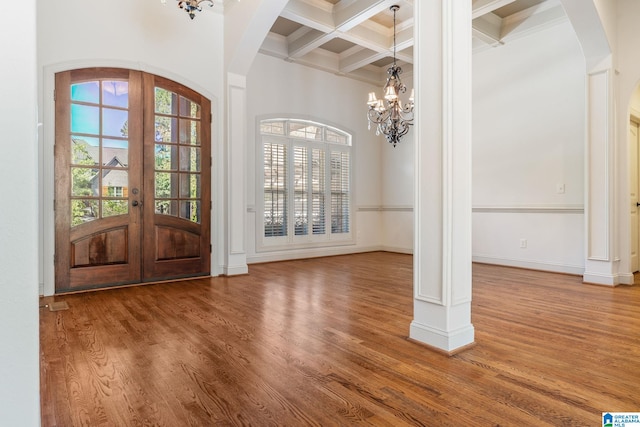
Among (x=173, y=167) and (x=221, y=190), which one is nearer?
(x=173, y=167)

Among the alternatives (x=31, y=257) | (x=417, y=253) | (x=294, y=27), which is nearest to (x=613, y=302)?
(x=417, y=253)

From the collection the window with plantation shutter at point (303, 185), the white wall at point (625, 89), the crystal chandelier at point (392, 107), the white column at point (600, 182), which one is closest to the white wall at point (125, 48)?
the window with plantation shutter at point (303, 185)

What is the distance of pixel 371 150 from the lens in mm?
7504

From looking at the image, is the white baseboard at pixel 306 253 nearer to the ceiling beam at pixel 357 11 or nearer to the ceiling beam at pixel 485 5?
the ceiling beam at pixel 357 11

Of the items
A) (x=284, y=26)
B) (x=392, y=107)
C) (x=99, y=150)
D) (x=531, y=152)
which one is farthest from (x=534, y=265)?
(x=99, y=150)

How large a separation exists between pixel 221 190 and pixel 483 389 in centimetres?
394

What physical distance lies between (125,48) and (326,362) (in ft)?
13.5

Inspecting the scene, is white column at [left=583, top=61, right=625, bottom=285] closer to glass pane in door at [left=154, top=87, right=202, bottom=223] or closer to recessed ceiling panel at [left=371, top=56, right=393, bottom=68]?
recessed ceiling panel at [left=371, top=56, right=393, bottom=68]

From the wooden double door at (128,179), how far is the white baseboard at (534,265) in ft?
13.9

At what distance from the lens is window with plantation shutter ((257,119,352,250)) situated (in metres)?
6.08

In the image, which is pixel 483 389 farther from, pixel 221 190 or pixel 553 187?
pixel 553 187

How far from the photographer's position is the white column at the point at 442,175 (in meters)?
2.32

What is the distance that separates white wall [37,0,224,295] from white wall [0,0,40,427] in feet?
11.6

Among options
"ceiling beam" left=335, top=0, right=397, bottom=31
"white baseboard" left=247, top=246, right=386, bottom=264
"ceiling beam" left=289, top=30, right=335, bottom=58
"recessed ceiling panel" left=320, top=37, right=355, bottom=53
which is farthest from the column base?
"recessed ceiling panel" left=320, top=37, right=355, bottom=53
